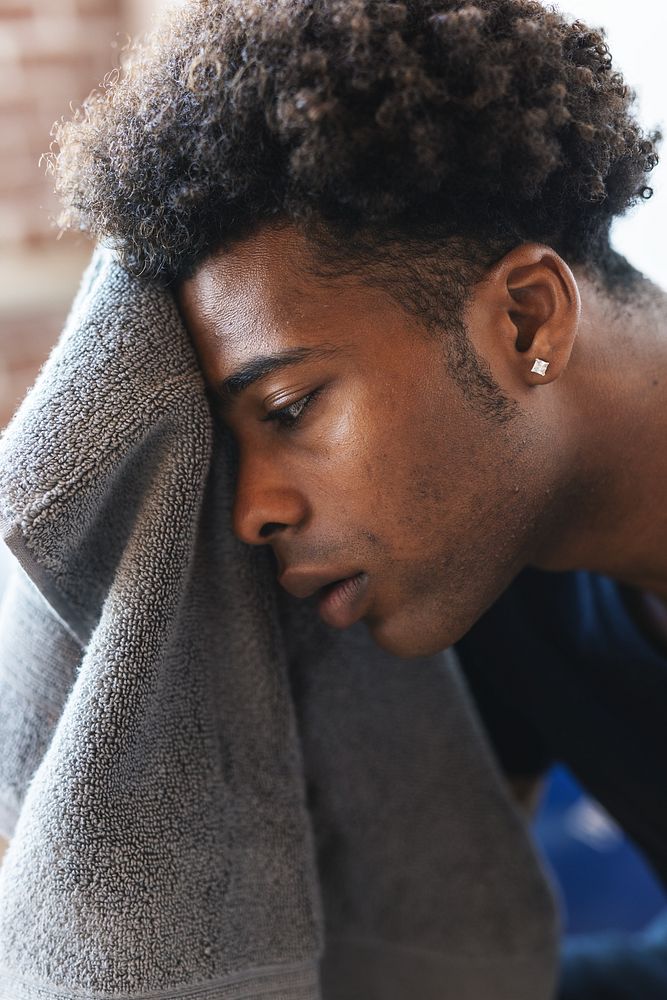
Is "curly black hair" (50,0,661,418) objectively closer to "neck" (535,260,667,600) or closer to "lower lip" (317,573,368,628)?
"neck" (535,260,667,600)

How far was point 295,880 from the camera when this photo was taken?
767 millimetres

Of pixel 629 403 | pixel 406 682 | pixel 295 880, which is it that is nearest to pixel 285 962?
pixel 295 880

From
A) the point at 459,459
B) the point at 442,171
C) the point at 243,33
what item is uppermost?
the point at 243,33

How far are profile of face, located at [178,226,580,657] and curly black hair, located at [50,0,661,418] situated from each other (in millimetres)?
27

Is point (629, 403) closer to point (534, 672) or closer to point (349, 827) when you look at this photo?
point (534, 672)

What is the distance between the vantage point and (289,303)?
0.67 metres

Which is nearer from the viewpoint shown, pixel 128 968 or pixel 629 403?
pixel 128 968

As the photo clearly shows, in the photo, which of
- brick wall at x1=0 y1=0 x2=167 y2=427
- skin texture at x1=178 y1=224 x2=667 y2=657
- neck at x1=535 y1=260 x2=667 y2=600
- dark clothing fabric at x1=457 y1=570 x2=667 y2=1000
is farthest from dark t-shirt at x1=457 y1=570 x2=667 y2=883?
brick wall at x1=0 y1=0 x2=167 y2=427

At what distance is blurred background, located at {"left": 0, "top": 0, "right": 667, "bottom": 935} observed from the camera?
1.32 meters

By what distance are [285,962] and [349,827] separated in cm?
18

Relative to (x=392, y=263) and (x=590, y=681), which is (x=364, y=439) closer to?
(x=392, y=263)

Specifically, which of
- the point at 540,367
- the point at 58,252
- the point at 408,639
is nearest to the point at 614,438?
the point at 540,367

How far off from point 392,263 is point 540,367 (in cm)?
13

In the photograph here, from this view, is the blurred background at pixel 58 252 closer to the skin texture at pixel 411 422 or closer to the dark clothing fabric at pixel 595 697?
the dark clothing fabric at pixel 595 697
